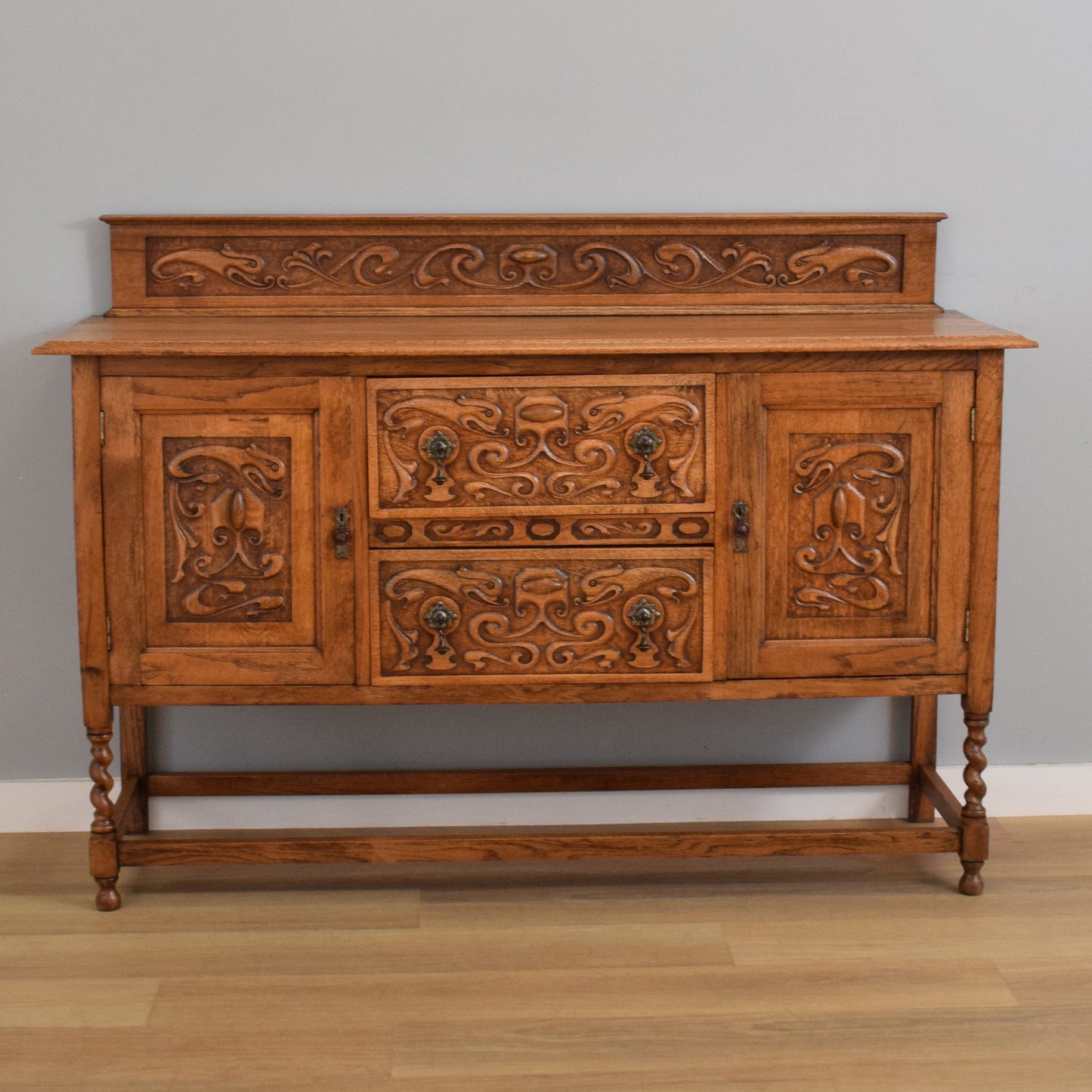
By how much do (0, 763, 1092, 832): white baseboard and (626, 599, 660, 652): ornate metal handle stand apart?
67 cm

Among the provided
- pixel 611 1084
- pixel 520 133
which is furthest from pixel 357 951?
pixel 520 133

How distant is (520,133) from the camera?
→ 285cm

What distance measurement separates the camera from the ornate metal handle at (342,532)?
2.47 meters

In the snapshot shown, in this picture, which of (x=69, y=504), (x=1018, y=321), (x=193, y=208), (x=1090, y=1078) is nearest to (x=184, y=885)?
(x=69, y=504)

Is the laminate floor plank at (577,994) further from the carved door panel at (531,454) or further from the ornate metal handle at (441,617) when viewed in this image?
the carved door panel at (531,454)

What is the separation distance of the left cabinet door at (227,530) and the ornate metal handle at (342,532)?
0.01m

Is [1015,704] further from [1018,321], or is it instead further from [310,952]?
[310,952]

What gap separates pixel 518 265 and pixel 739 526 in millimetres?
761

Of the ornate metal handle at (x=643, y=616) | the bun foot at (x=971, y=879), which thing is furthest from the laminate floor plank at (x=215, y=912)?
the bun foot at (x=971, y=879)

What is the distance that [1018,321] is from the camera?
2955 millimetres

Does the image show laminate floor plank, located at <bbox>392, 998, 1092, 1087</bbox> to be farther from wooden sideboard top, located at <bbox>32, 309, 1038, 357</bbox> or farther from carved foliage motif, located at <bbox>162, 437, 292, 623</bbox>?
wooden sideboard top, located at <bbox>32, 309, 1038, 357</bbox>

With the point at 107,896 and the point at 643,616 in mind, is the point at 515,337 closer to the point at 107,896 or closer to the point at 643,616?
the point at 643,616

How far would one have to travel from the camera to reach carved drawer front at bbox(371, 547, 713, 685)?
2.49m

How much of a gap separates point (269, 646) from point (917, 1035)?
4.20 ft
